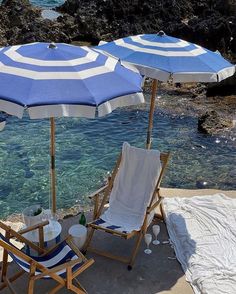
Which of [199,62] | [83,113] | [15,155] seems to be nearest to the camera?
[83,113]

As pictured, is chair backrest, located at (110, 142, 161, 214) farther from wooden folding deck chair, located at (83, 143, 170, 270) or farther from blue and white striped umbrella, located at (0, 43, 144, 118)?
blue and white striped umbrella, located at (0, 43, 144, 118)

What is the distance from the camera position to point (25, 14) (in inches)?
855

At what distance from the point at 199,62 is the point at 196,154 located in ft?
18.7

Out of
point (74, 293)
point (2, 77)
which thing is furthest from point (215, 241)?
point (2, 77)

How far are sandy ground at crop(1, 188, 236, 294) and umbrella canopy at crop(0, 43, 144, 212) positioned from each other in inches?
90.7

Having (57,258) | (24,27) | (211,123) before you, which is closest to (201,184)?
(211,123)

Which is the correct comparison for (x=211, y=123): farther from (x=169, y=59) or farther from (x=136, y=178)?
(x=169, y=59)

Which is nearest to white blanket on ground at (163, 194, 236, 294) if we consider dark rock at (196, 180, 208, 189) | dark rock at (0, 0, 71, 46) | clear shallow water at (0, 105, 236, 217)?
dark rock at (196, 180, 208, 189)

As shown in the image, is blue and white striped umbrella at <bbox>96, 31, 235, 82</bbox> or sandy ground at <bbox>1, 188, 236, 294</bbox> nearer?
sandy ground at <bbox>1, 188, 236, 294</bbox>

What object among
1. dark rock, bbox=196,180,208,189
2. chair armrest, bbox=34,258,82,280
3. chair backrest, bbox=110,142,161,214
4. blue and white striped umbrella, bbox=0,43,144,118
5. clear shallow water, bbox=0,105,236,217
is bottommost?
dark rock, bbox=196,180,208,189

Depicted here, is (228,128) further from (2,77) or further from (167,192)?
(2,77)

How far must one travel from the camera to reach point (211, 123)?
42.9 ft

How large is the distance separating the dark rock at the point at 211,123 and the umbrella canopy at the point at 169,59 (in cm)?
623

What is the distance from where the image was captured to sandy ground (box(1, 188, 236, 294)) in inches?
215
